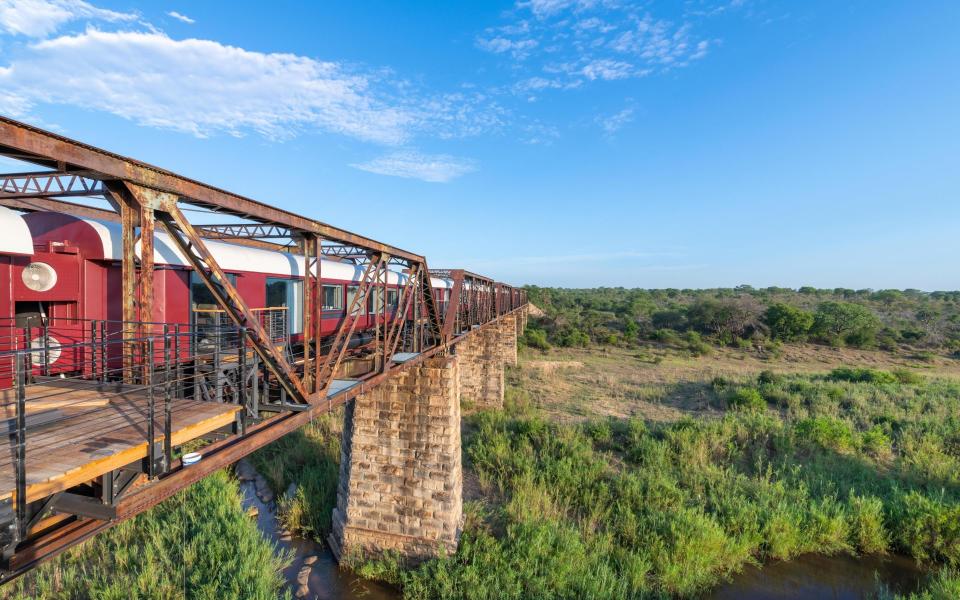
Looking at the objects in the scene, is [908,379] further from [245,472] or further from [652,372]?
[245,472]

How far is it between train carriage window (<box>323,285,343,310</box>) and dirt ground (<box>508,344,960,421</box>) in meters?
11.6

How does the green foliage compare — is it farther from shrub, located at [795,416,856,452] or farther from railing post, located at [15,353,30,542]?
railing post, located at [15,353,30,542]

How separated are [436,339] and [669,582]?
740 centimetres

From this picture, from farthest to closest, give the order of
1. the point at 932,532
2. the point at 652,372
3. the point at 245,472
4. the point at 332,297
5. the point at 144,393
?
the point at 652,372
the point at 245,472
the point at 332,297
the point at 932,532
the point at 144,393

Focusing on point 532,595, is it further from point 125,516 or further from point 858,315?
point 858,315

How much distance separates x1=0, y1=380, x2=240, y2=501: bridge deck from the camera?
8.75 feet

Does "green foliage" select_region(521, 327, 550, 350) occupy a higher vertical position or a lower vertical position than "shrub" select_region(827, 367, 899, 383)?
higher

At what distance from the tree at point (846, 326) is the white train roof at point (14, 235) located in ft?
168

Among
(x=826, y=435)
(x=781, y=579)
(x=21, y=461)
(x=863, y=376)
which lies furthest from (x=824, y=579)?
(x=863, y=376)

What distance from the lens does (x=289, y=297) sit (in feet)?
34.7

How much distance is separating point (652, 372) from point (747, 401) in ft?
31.6

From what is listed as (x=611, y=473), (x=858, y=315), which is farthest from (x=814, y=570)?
(x=858, y=315)

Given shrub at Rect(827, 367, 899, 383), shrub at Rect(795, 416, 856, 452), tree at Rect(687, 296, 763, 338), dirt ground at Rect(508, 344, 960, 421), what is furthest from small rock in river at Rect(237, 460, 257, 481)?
tree at Rect(687, 296, 763, 338)

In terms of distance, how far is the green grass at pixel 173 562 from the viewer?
7.73 m
